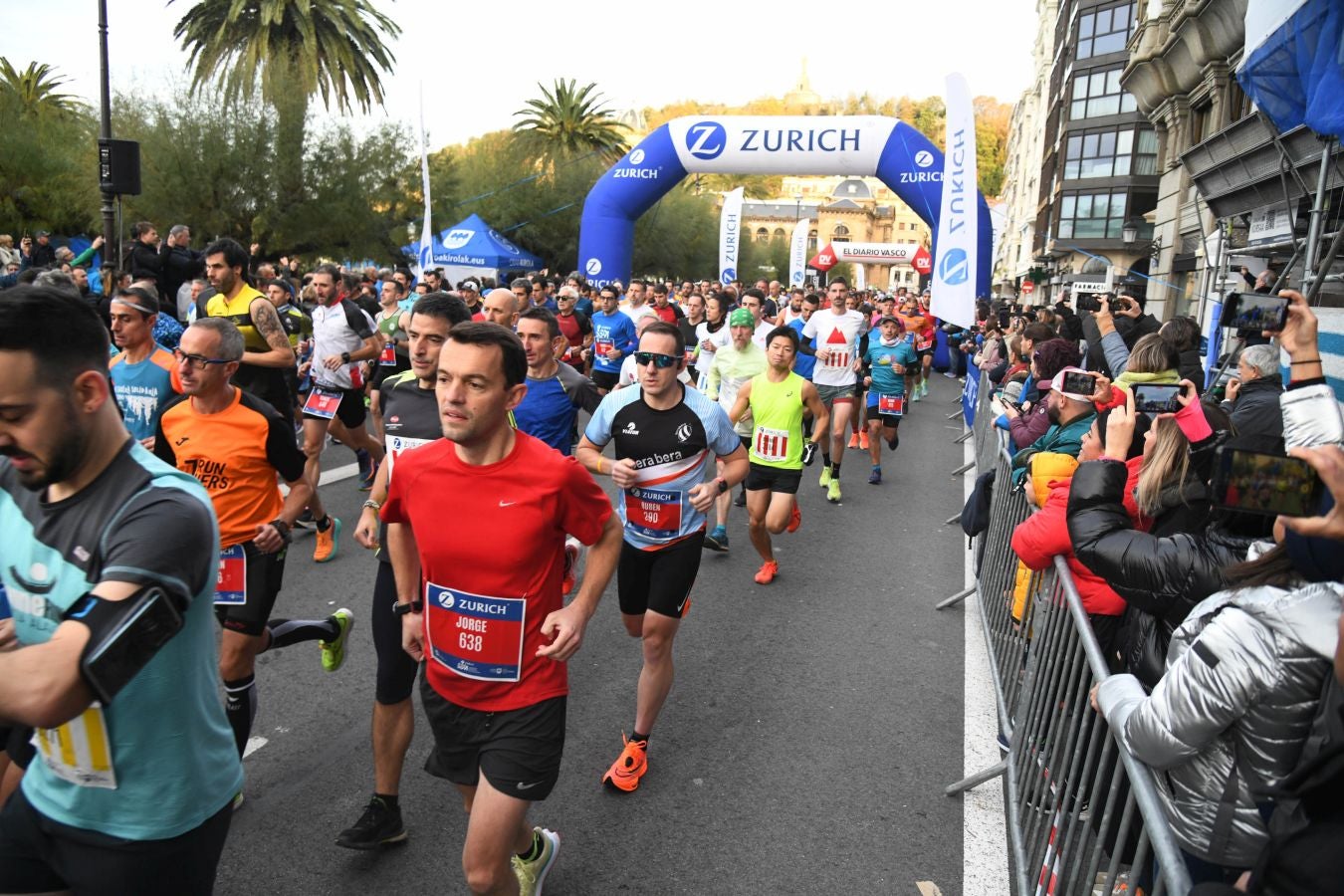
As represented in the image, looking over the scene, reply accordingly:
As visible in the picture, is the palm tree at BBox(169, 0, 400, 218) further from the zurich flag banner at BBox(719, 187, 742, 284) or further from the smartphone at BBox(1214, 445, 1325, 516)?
the smartphone at BBox(1214, 445, 1325, 516)

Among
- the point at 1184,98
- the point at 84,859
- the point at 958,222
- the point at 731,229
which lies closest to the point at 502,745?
the point at 84,859

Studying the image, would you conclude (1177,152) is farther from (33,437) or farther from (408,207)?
(33,437)

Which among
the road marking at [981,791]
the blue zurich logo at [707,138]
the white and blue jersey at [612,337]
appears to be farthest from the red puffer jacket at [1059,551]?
the blue zurich logo at [707,138]

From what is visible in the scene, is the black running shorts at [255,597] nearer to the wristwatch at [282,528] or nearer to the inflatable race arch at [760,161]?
the wristwatch at [282,528]

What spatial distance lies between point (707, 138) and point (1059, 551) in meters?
18.5

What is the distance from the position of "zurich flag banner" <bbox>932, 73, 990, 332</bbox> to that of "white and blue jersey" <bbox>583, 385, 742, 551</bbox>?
4178 mm

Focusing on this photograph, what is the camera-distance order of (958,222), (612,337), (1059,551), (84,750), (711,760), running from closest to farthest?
1. (84,750)
2. (1059,551)
3. (711,760)
4. (958,222)
5. (612,337)

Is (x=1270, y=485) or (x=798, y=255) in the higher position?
(x=798, y=255)

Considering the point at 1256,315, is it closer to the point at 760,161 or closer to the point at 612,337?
the point at 612,337

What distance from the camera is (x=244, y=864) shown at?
313 centimetres

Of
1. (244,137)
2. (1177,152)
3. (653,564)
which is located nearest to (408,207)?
(244,137)

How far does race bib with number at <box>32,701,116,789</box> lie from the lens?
183 cm

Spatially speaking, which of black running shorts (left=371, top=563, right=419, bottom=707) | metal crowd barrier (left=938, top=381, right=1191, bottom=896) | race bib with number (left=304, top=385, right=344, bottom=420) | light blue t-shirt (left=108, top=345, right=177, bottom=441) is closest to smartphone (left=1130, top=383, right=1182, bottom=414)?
metal crowd barrier (left=938, top=381, right=1191, bottom=896)

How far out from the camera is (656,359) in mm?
4207
